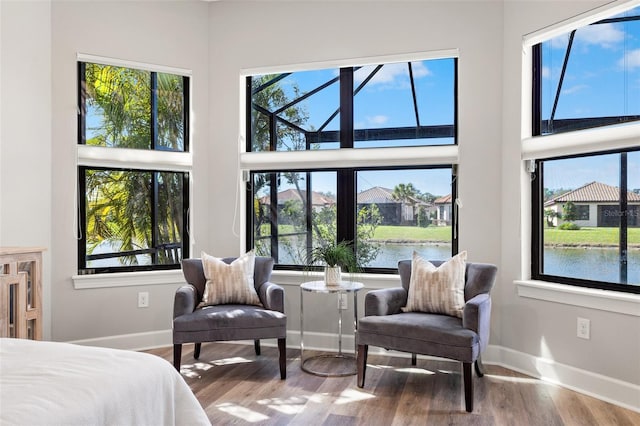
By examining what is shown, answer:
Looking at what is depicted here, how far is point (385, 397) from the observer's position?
9.89 feet

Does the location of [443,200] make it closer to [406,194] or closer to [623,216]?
[406,194]

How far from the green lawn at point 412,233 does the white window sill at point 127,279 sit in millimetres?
1773

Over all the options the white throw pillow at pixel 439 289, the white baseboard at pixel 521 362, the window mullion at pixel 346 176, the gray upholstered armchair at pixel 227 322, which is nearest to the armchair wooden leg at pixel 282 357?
the gray upholstered armchair at pixel 227 322

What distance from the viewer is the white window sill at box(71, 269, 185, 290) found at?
3.85 metres

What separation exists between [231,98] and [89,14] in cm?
127

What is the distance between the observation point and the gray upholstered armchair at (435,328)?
285 cm

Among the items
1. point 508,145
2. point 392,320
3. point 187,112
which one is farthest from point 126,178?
point 508,145

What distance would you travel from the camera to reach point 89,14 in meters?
3.87

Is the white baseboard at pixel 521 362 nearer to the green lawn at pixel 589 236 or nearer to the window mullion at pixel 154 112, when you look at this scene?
the green lawn at pixel 589 236

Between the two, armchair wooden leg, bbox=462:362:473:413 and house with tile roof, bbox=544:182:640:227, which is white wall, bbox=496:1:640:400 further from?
armchair wooden leg, bbox=462:362:473:413

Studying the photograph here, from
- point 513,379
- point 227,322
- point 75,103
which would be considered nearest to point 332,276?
point 227,322

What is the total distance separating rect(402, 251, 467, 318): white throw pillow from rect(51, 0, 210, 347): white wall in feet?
6.52

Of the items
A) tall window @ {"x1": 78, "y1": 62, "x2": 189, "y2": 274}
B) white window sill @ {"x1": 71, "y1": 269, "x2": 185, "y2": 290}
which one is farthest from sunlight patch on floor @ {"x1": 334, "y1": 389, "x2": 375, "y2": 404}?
tall window @ {"x1": 78, "y1": 62, "x2": 189, "y2": 274}

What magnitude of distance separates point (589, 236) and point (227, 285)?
2.56m
